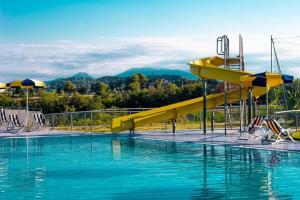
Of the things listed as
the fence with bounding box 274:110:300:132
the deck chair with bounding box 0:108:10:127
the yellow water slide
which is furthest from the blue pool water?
the deck chair with bounding box 0:108:10:127

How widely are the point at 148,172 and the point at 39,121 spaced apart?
14.3 m

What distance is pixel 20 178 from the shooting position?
365 inches

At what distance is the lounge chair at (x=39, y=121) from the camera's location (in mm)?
22781

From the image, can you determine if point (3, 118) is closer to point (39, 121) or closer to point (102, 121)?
point (39, 121)

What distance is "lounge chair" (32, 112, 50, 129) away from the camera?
897 inches

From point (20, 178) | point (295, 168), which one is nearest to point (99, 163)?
point (20, 178)

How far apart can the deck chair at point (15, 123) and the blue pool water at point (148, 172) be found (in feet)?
22.7

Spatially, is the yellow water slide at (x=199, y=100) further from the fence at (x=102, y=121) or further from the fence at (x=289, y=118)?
the fence at (x=102, y=121)

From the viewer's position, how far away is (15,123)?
22281 millimetres

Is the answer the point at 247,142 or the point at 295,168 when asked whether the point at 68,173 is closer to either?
the point at 295,168

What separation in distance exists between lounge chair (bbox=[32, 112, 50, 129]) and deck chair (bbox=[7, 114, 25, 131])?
0.70 metres

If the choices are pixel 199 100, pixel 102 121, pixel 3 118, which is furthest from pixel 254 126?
pixel 3 118

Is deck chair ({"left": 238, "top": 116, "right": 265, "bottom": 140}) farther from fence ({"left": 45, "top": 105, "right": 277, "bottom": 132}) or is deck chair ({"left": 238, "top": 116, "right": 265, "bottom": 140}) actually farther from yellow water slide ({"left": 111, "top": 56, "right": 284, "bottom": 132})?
fence ({"left": 45, "top": 105, "right": 277, "bottom": 132})

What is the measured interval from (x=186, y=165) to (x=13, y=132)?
12.7 m
